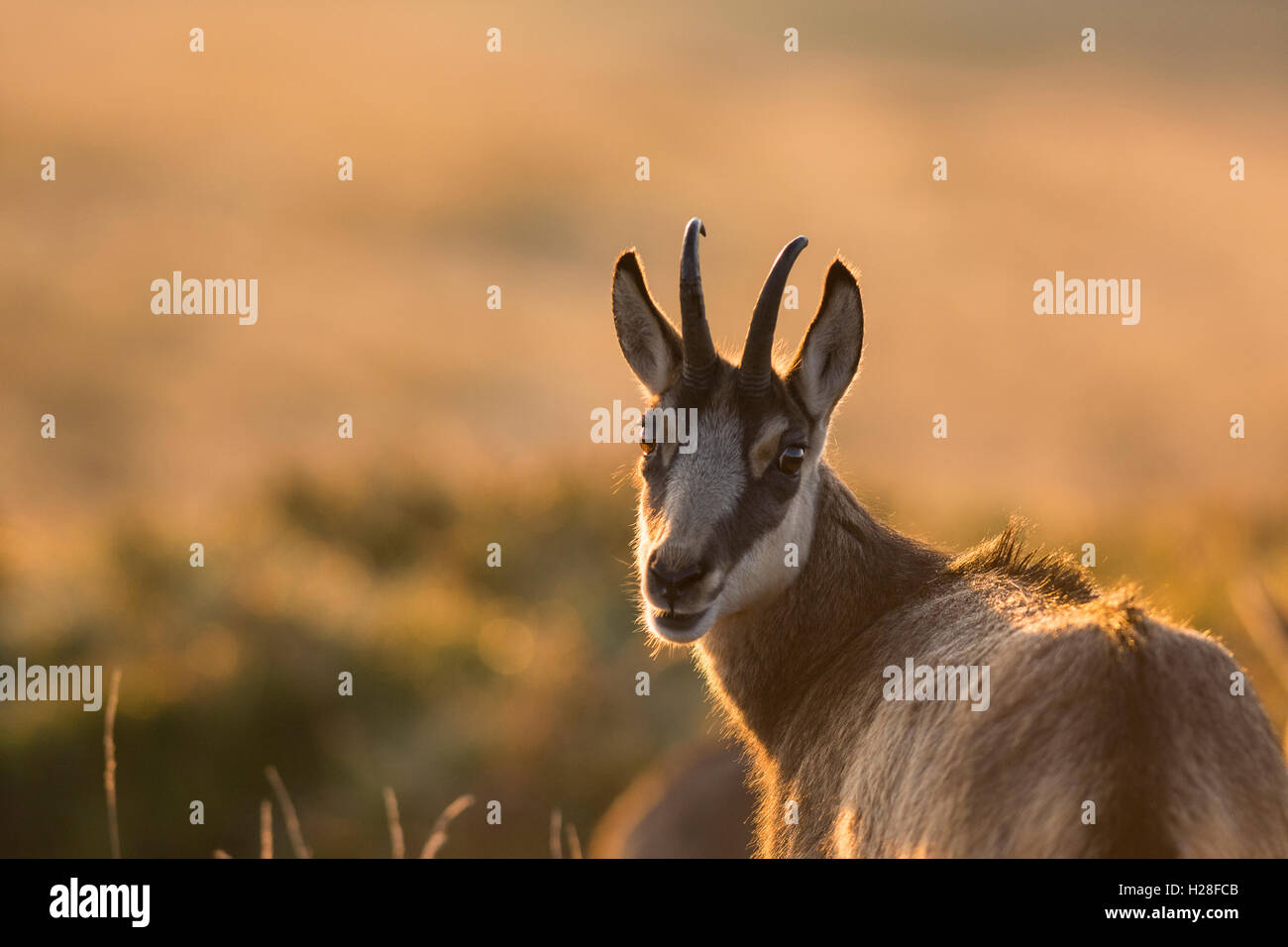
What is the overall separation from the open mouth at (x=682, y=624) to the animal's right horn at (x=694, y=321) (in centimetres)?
128

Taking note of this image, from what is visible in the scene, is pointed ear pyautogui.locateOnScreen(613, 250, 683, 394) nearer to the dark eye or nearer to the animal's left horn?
the animal's left horn

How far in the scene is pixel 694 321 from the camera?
7160 mm

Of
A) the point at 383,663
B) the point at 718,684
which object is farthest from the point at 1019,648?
the point at 383,663

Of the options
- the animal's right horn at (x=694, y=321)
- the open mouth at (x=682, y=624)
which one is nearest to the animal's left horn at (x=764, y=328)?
the animal's right horn at (x=694, y=321)

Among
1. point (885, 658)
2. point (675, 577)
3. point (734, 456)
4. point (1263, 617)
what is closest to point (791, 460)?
point (734, 456)

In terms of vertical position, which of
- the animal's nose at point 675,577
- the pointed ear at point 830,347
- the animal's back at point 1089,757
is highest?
the pointed ear at point 830,347

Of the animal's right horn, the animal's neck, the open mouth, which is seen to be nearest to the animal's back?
the open mouth

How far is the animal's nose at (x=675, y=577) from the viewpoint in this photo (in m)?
6.52

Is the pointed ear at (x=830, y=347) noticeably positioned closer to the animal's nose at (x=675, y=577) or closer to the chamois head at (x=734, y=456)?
the chamois head at (x=734, y=456)

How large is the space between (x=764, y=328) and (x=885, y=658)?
1765mm
